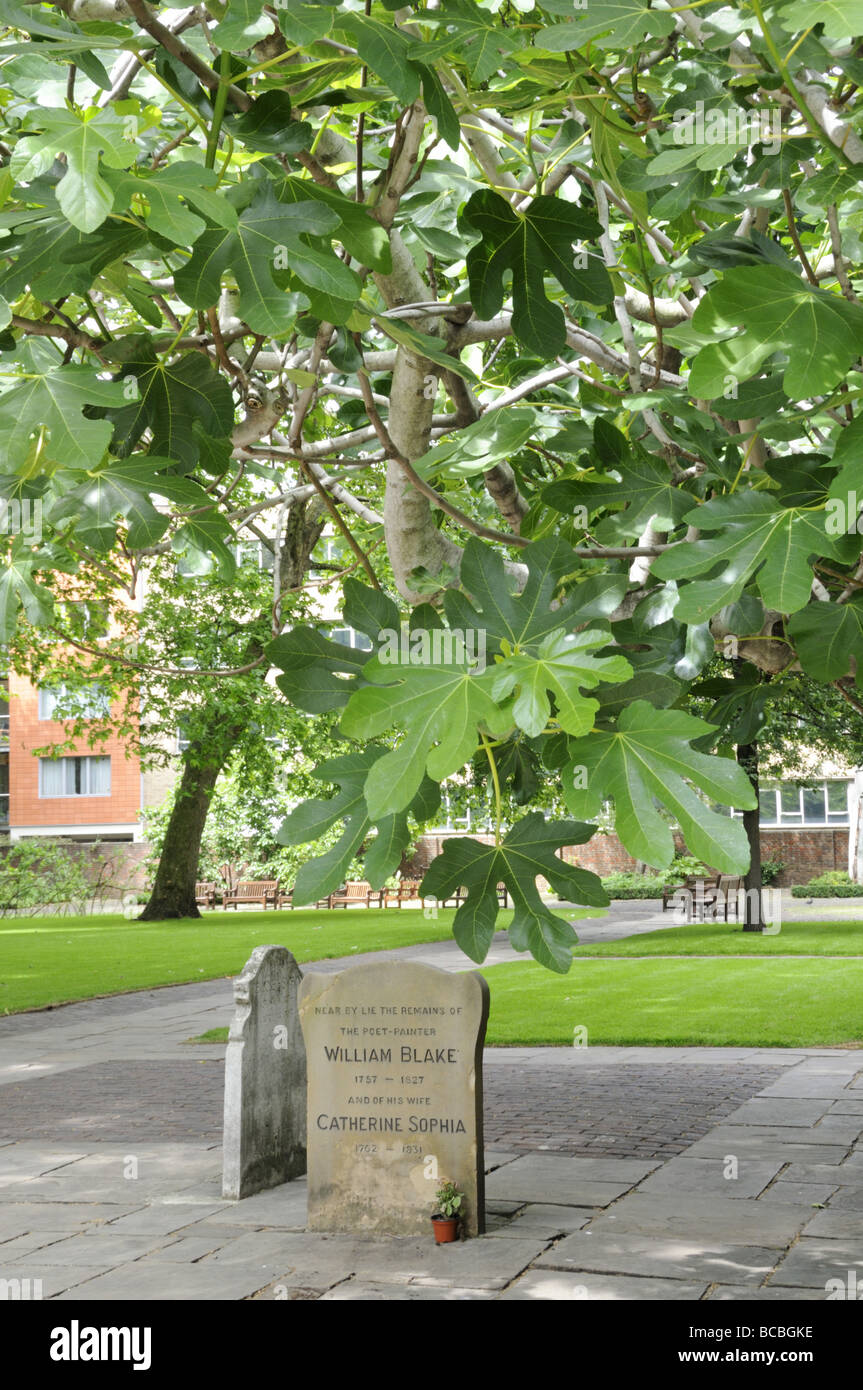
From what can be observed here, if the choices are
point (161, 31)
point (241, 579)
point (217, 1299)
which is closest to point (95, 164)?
point (161, 31)

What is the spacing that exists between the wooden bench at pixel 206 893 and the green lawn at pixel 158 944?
A: 4129mm

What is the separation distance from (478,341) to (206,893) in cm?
3272

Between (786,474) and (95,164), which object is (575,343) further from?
(95,164)

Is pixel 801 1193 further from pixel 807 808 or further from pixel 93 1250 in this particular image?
pixel 807 808

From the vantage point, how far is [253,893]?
121ft

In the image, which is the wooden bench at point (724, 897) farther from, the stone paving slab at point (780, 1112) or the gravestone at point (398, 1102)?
the gravestone at point (398, 1102)

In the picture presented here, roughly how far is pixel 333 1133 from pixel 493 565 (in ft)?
12.5

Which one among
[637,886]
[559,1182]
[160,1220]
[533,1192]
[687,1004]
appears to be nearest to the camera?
[160,1220]

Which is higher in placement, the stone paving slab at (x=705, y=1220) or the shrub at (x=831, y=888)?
the stone paving slab at (x=705, y=1220)

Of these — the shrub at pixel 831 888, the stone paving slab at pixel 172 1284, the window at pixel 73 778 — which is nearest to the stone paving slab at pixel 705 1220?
the stone paving slab at pixel 172 1284

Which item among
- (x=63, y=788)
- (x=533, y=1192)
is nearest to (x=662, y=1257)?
(x=533, y=1192)

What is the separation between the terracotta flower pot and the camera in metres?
5.68

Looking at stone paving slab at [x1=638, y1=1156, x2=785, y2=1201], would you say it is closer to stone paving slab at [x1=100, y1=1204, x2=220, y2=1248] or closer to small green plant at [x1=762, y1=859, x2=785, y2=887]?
stone paving slab at [x1=100, y1=1204, x2=220, y2=1248]

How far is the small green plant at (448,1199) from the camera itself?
18.8 ft
